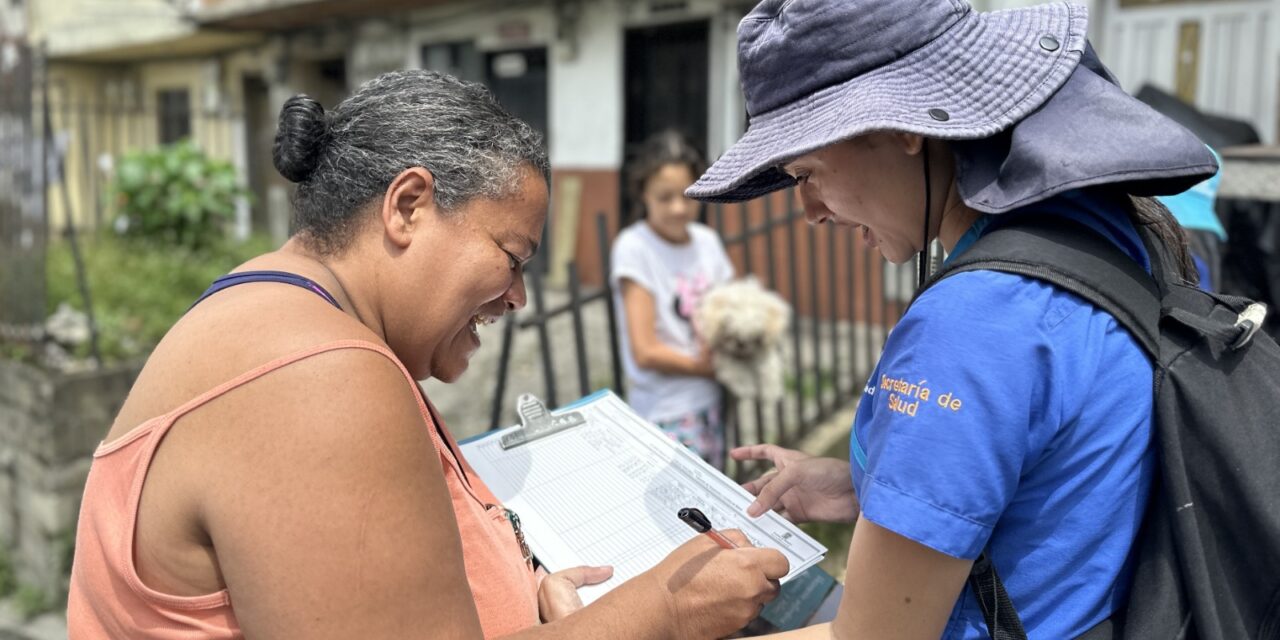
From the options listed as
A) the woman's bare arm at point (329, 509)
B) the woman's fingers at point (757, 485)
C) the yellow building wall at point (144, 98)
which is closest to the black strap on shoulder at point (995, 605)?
the woman's fingers at point (757, 485)

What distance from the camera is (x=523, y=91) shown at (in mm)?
9773

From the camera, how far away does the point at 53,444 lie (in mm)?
4039

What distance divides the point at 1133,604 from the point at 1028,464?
0.24 meters

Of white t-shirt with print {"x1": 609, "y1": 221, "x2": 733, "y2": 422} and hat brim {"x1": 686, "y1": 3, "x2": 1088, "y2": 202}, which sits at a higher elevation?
hat brim {"x1": 686, "y1": 3, "x2": 1088, "y2": 202}

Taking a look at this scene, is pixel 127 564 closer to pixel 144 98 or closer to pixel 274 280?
pixel 274 280

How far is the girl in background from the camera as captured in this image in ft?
11.1

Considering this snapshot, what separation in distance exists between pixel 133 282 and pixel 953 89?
18.4 feet

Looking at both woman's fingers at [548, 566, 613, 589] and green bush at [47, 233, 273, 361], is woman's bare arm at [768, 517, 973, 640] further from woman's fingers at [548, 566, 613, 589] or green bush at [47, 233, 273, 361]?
green bush at [47, 233, 273, 361]

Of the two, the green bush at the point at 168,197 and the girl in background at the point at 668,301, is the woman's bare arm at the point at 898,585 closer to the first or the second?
the girl in background at the point at 668,301

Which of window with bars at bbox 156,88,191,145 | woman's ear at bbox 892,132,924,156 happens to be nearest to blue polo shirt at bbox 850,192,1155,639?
woman's ear at bbox 892,132,924,156

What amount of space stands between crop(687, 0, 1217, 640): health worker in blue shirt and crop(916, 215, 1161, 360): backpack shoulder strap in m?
0.01

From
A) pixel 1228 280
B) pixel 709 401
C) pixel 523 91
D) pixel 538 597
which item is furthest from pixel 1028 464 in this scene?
pixel 523 91

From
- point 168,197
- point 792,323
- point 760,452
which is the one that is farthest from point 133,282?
point 760,452

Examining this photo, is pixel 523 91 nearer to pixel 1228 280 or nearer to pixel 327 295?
pixel 1228 280
